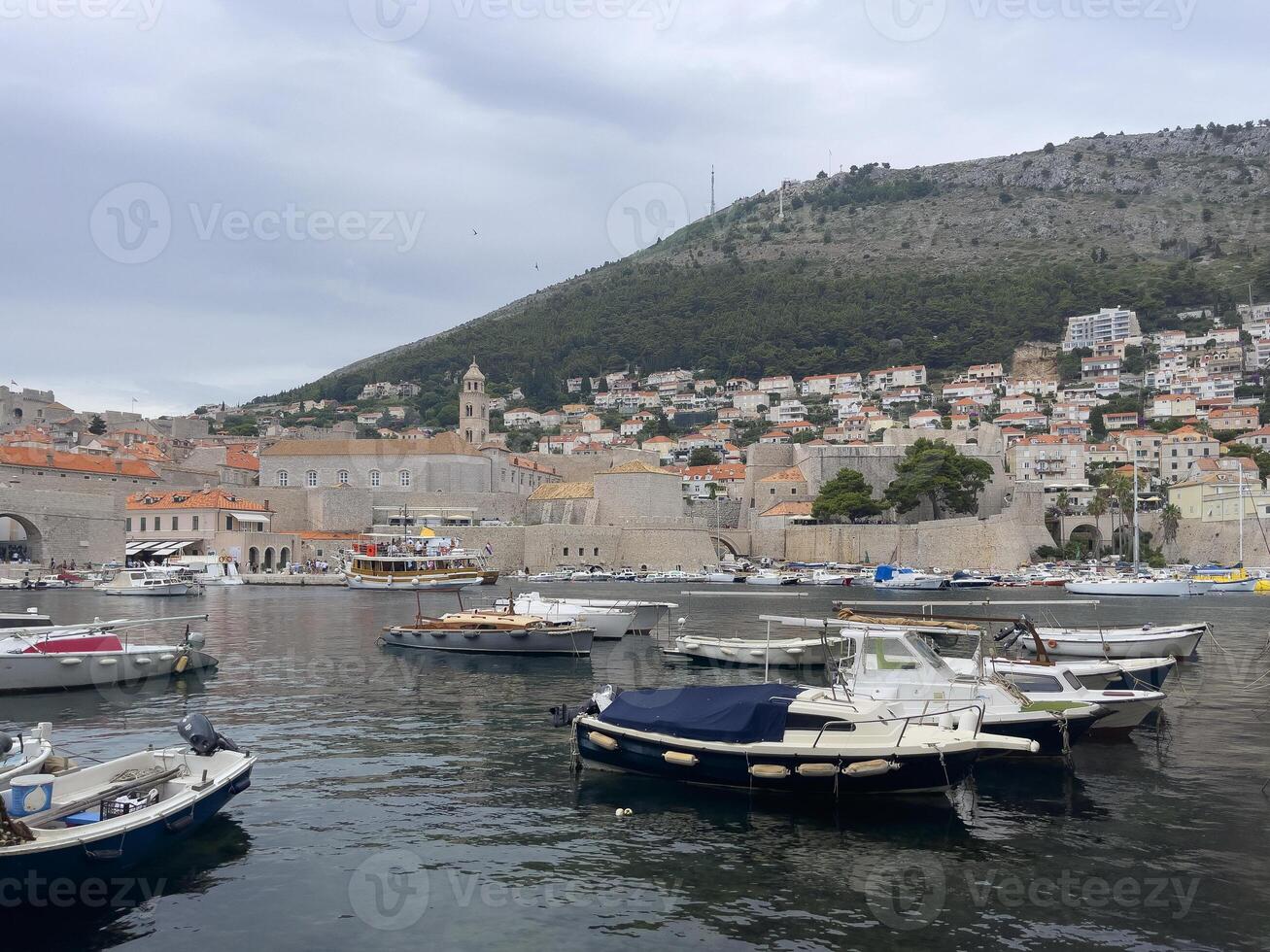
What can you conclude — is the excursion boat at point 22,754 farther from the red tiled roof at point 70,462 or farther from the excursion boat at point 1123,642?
the red tiled roof at point 70,462

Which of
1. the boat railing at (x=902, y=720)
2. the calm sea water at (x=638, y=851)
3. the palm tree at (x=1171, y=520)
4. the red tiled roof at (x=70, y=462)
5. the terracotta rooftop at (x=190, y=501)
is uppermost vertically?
the red tiled roof at (x=70, y=462)

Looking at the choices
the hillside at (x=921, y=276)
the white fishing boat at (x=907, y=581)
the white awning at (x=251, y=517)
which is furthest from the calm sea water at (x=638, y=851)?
the hillside at (x=921, y=276)

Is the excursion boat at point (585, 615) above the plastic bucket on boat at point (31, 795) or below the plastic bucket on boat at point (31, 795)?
below

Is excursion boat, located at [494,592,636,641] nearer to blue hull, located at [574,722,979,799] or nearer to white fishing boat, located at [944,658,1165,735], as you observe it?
white fishing boat, located at [944,658,1165,735]

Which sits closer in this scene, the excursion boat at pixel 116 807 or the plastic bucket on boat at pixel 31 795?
the excursion boat at pixel 116 807

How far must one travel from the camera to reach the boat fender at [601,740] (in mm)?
10852

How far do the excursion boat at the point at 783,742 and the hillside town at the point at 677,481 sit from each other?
42320mm

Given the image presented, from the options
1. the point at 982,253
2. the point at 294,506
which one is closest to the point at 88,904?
the point at 294,506

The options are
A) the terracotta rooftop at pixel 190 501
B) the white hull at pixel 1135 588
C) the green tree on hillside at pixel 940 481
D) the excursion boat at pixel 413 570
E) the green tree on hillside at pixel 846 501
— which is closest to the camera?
the white hull at pixel 1135 588

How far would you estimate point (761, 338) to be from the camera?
404ft

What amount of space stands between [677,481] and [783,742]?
5097 cm

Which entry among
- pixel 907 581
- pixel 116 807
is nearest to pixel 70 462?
pixel 907 581

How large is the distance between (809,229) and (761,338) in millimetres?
40718

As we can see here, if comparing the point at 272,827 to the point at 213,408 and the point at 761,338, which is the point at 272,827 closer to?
the point at 761,338
